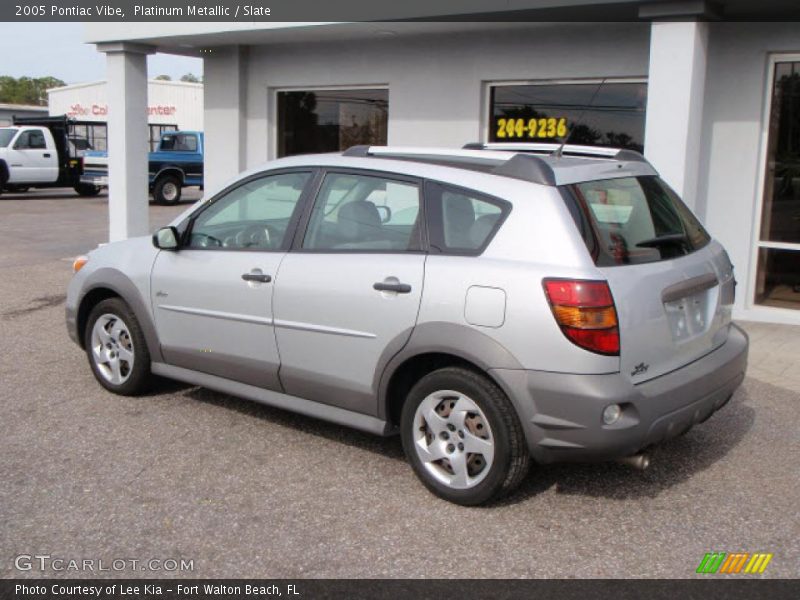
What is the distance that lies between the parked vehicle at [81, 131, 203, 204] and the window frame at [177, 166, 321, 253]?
19376 millimetres

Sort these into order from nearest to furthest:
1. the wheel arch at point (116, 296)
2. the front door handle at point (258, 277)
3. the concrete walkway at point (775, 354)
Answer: the front door handle at point (258, 277) → the wheel arch at point (116, 296) → the concrete walkway at point (775, 354)

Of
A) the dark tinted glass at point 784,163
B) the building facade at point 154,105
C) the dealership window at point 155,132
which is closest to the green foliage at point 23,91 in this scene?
the building facade at point 154,105

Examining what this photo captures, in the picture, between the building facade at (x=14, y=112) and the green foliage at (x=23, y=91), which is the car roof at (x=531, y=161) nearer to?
the building facade at (x=14, y=112)

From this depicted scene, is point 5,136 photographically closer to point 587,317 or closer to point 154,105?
point 154,105

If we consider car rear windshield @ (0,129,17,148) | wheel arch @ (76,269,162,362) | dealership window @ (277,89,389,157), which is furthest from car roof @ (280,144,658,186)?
car rear windshield @ (0,129,17,148)

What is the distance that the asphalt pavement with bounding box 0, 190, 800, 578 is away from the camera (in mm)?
3775

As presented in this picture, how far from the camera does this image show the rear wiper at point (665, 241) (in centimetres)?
431

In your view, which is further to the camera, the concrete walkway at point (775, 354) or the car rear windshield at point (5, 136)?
the car rear windshield at point (5, 136)

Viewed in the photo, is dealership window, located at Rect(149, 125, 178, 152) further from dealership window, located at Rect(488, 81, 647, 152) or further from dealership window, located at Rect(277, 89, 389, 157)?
dealership window, located at Rect(488, 81, 647, 152)

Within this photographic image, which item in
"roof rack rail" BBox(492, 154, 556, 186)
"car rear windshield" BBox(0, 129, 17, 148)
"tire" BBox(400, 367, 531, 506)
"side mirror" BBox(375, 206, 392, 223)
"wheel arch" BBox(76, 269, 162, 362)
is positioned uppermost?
"car rear windshield" BBox(0, 129, 17, 148)

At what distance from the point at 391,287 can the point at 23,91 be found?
11653 centimetres

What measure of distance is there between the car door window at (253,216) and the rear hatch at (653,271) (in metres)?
1.71
